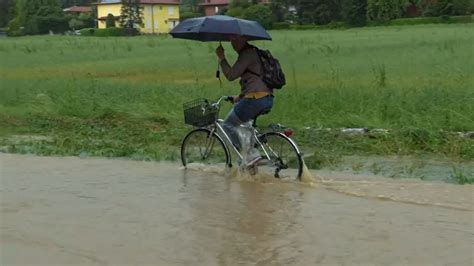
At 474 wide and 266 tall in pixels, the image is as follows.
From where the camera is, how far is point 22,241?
6.53m

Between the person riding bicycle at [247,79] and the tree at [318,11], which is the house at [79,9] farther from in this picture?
the person riding bicycle at [247,79]

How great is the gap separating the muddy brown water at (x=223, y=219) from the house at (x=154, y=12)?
10318 cm

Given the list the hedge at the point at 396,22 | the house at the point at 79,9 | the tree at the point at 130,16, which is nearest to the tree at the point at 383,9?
the hedge at the point at 396,22

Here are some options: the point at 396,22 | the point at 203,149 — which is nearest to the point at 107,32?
the point at 396,22

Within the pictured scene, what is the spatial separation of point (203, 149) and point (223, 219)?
2910 millimetres

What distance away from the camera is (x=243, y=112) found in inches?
360

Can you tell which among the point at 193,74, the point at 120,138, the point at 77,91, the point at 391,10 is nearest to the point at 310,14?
the point at 391,10

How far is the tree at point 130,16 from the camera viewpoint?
327 feet

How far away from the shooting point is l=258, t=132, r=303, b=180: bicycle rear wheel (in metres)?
9.15

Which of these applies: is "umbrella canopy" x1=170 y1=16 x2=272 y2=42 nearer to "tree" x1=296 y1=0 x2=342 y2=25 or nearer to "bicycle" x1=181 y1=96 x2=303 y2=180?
"bicycle" x1=181 y1=96 x2=303 y2=180

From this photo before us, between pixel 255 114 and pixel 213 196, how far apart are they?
1.21 metres

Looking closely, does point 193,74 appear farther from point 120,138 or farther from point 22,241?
point 22,241

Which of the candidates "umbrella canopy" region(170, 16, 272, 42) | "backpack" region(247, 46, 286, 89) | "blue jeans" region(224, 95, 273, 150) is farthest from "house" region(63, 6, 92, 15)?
"backpack" region(247, 46, 286, 89)

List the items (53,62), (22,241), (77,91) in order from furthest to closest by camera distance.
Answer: (53,62) → (77,91) → (22,241)
